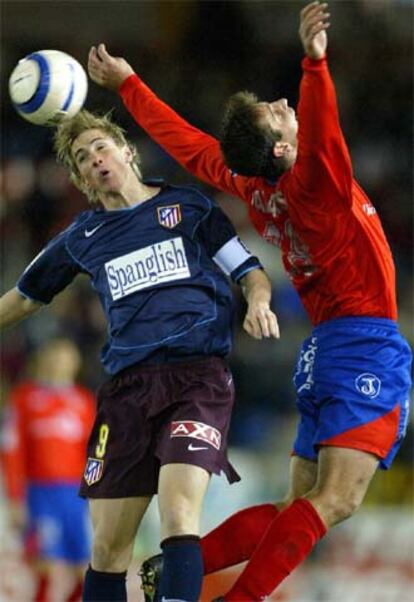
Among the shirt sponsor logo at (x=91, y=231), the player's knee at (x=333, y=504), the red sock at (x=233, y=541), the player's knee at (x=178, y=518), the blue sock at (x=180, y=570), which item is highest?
the shirt sponsor logo at (x=91, y=231)

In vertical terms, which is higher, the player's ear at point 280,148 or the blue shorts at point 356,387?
the player's ear at point 280,148

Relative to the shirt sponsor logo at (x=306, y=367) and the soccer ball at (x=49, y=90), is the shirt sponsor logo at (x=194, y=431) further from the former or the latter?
the soccer ball at (x=49, y=90)

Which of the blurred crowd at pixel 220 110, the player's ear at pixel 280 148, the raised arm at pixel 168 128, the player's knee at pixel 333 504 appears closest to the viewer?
the player's knee at pixel 333 504

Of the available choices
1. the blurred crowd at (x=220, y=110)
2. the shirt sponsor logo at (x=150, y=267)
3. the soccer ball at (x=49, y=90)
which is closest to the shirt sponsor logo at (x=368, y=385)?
the shirt sponsor logo at (x=150, y=267)

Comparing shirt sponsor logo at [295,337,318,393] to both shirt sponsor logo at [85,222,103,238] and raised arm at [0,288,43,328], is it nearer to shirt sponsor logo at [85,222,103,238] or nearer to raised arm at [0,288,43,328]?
shirt sponsor logo at [85,222,103,238]

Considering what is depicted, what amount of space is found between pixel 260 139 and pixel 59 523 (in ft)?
16.2

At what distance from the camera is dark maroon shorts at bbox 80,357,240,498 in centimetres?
480

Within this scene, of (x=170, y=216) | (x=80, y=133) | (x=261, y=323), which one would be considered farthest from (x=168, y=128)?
→ (x=261, y=323)

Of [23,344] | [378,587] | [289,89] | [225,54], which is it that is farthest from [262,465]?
[225,54]

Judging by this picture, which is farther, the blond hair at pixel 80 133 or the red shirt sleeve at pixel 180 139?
the red shirt sleeve at pixel 180 139

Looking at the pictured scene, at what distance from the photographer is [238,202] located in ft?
39.8

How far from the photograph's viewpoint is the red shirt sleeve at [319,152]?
15.1ft

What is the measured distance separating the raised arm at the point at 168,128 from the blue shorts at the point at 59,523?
425 cm

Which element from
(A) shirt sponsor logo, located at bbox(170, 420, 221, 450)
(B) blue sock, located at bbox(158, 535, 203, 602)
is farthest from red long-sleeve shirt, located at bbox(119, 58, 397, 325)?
(B) blue sock, located at bbox(158, 535, 203, 602)
